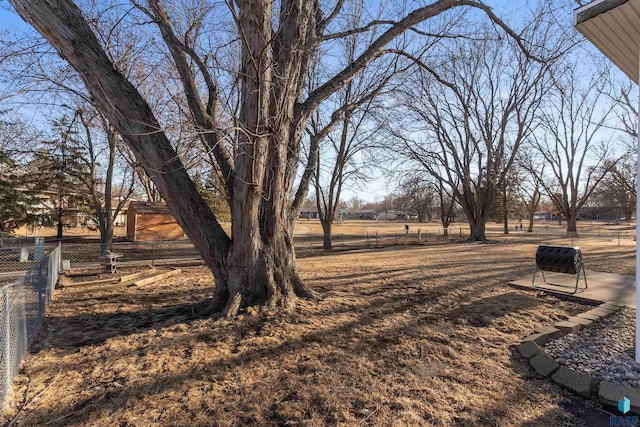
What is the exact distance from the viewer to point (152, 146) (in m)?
4.12

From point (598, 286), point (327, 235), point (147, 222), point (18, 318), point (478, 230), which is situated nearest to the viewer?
point (18, 318)

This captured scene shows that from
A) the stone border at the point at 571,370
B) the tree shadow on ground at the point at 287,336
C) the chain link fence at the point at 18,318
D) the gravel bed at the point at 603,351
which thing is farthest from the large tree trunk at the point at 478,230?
the chain link fence at the point at 18,318

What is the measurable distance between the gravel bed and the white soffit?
3526mm

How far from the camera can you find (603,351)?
3635mm

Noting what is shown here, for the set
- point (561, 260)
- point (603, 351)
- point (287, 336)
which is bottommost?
point (603, 351)

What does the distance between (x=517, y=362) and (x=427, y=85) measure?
2109 cm

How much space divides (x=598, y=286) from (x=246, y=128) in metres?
7.71

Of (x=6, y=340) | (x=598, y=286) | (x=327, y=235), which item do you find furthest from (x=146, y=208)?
(x=598, y=286)

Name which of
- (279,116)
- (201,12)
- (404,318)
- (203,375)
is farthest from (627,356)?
(201,12)

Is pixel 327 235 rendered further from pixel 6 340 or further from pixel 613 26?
pixel 6 340

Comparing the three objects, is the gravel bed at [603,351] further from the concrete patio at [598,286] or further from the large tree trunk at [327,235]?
the large tree trunk at [327,235]

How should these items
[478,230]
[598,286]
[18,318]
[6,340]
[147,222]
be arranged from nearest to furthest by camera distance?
1. [6,340]
2. [18,318]
3. [598,286]
4. [147,222]
5. [478,230]

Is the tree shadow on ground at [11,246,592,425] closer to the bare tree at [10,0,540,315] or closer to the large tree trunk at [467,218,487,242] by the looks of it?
the bare tree at [10,0,540,315]

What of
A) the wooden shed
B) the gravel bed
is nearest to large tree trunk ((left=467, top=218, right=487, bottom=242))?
the gravel bed
